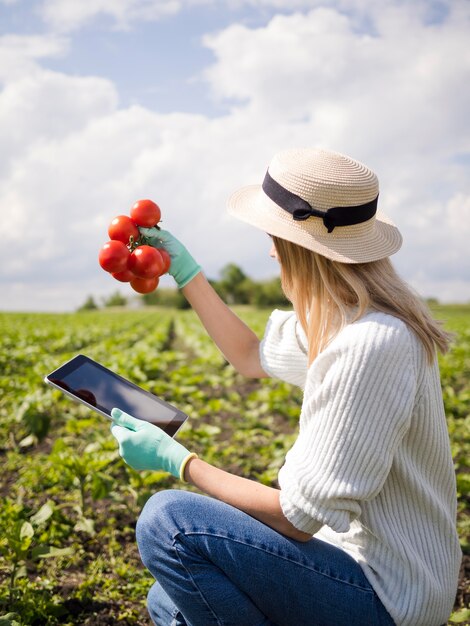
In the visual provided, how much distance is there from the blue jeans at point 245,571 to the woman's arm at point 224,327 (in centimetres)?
74

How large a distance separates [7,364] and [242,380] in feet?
9.13

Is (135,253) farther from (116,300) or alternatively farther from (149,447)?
(116,300)

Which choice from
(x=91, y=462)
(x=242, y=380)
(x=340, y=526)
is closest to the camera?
(x=340, y=526)

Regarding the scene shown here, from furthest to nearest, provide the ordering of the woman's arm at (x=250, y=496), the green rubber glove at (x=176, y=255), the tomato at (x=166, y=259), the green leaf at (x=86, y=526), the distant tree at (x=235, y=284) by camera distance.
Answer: the distant tree at (x=235, y=284) < the green leaf at (x=86, y=526) < the green rubber glove at (x=176, y=255) < the tomato at (x=166, y=259) < the woman's arm at (x=250, y=496)

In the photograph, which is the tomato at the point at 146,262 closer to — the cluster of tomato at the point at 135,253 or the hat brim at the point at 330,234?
the cluster of tomato at the point at 135,253

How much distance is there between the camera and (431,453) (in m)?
1.81

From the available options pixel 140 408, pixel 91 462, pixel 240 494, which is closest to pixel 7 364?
pixel 91 462

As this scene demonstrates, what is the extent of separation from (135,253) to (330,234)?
2.40 ft

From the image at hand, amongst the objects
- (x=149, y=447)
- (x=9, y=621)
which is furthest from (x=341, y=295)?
(x=9, y=621)

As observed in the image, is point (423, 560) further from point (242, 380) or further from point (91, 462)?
point (242, 380)

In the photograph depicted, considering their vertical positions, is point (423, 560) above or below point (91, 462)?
above

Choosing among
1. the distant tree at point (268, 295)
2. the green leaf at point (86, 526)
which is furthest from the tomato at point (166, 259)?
the distant tree at point (268, 295)

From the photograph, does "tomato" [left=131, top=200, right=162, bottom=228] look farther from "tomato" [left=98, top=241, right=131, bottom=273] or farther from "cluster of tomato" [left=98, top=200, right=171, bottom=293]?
"tomato" [left=98, top=241, right=131, bottom=273]

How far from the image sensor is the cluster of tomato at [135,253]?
87.7 inches
